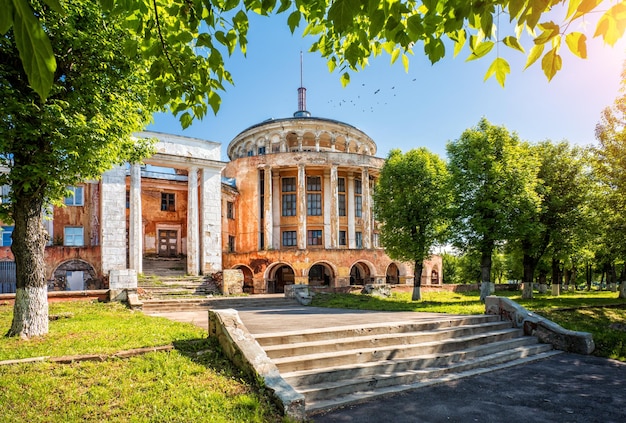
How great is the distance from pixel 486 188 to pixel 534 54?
66.1 ft

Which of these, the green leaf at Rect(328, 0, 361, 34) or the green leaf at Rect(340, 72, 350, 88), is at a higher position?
the green leaf at Rect(340, 72, 350, 88)

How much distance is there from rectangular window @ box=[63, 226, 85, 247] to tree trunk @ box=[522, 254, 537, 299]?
2798 centimetres

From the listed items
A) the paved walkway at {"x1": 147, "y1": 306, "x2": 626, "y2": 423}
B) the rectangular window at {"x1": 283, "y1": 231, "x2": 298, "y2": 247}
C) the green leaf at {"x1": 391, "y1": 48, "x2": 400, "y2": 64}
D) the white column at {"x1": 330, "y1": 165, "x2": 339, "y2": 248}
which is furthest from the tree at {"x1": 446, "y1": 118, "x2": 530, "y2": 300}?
the green leaf at {"x1": 391, "y1": 48, "x2": 400, "y2": 64}

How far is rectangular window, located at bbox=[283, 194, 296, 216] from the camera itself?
3219cm

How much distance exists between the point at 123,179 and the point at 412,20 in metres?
22.2

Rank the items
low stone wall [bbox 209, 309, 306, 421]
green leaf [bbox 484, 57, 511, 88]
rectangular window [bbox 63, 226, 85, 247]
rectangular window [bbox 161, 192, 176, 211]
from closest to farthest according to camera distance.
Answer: green leaf [bbox 484, 57, 511, 88] → low stone wall [bbox 209, 309, 306, 421] → rectangular window [bbox 63, 226, 85, 247] → rectangular window [bbox 161, 192, 176, 211]

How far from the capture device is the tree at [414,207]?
69.7 ft

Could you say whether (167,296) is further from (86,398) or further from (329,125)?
(329,125)

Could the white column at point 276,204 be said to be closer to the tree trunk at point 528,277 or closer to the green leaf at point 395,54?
the tree trunk at point 528,277

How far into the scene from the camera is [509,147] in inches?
837

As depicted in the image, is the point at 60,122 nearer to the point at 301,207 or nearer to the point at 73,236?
the point at 73,236

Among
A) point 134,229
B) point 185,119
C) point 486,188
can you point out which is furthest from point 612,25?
point 134,229

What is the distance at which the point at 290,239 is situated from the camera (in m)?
32.1

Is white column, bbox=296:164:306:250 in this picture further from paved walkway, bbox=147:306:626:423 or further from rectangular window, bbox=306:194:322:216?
paved walkway, bbox=147:306:626:423
